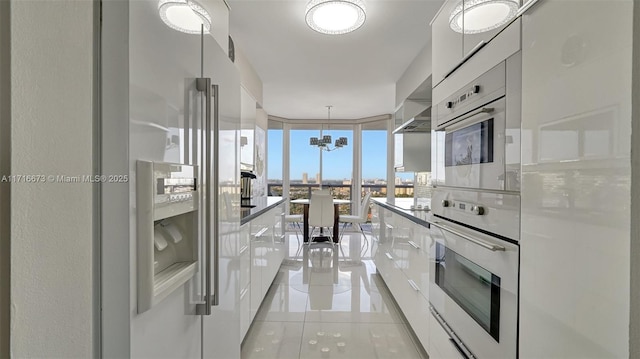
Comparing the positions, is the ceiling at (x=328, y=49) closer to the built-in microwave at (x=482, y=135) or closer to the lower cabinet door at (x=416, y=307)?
the built-in microwave at (x=482, y=135)

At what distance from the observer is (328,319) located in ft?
8.57

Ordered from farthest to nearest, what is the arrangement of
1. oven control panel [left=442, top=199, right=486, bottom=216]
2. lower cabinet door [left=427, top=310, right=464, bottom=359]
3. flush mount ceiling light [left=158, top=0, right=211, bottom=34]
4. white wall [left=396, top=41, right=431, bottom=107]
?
white wall [left=396, top=41, right=431, bottom=107] → lower cabinet door [left=427, top=310, right=464, bottom=359] → oven control panel [left=442, top=199, right=486, bottom=216] → flush mount ceiling light [left=158, top=0, right=211, bottom=34]

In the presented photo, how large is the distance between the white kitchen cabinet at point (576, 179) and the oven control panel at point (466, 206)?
0.27 m

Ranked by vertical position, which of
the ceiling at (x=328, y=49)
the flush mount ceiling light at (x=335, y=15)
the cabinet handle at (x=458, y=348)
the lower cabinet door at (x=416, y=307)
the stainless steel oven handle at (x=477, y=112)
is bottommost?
the lower cabinet door at (x=416, y=307)

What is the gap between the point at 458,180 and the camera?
150cm

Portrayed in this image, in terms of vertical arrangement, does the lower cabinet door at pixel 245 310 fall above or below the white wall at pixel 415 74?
below

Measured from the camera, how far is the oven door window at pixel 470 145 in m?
1.24

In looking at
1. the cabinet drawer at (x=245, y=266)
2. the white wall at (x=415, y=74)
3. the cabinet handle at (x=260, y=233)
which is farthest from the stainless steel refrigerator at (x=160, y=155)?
the white wall at (x=415, y=74)

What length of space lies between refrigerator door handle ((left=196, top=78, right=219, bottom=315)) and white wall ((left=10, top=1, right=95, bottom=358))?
39cm

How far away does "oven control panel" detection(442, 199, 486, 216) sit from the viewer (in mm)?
1282

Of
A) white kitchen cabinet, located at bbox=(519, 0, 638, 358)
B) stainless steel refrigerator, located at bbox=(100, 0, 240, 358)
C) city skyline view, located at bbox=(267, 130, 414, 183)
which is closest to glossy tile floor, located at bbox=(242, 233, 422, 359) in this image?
stainless steel refrigerator, located at bbox=(100, 0, 240, 358)

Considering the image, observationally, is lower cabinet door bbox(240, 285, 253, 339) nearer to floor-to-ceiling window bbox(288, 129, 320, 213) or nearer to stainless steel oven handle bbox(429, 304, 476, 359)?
stainless steel oven handle bbox(429, 304, 476, 359)

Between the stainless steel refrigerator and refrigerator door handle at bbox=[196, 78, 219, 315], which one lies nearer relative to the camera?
the stainless steel refrigerator

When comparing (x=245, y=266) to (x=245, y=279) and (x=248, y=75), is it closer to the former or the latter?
(x=245, y=279)
